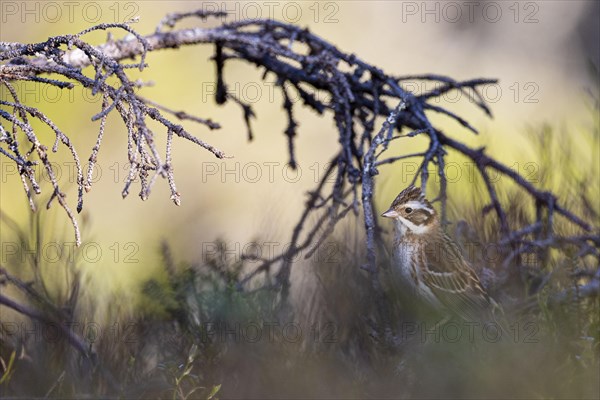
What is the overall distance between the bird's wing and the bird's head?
0.10 metres

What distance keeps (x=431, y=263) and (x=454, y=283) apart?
0.54ft

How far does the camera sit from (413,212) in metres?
3.25

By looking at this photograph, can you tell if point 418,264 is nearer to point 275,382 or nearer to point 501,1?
point 275,382

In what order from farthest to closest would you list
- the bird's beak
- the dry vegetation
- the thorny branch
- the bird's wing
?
the bird's beak → the bird's wing → the thorny branch → the dry vegetation

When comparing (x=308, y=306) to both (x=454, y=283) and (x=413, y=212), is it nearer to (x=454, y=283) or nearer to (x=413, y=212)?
(x=413, y=212)

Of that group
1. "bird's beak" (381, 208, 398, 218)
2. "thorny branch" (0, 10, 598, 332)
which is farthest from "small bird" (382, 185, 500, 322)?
"thorny branch" (0, 10, 598, 332)

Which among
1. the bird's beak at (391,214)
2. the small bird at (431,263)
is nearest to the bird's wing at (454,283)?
the small bird at (431,263)

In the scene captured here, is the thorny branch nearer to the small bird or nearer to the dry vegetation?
the dry vegetation

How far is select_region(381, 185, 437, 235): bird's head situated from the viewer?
10.1ft

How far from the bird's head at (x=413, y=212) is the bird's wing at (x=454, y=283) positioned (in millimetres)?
104

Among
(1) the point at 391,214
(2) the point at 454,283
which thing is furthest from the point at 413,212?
(2) the point at 454,283

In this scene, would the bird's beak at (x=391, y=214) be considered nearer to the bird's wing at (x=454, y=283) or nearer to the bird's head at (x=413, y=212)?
the bird's head at (x=413, y=212)

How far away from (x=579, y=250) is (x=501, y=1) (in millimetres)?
6389

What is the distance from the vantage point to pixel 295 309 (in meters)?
2.34
